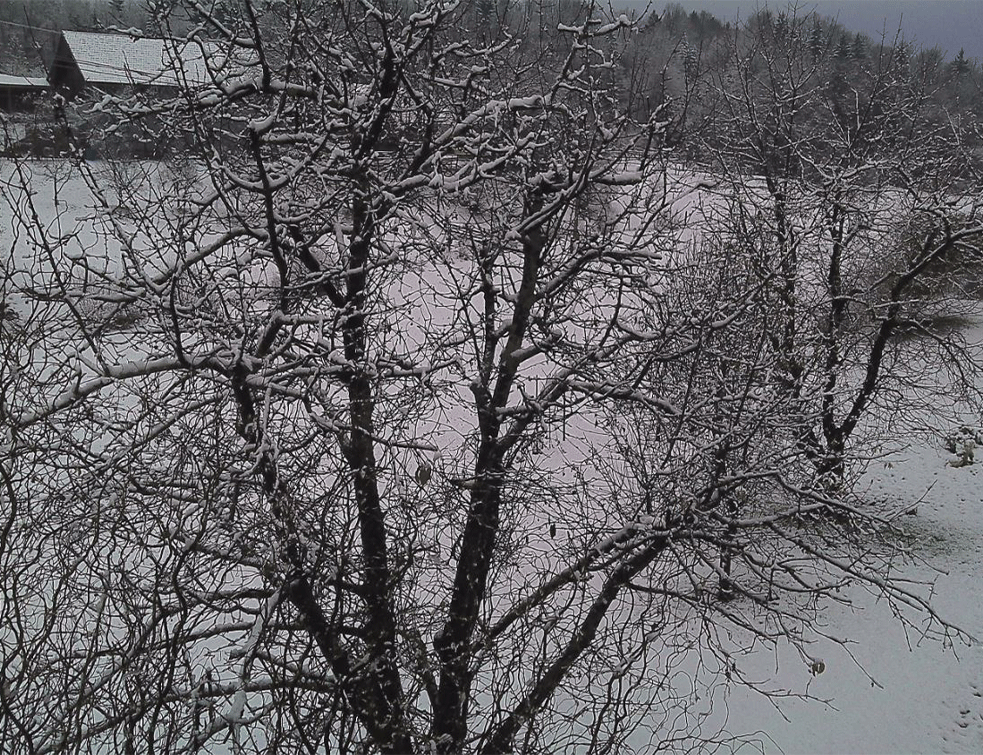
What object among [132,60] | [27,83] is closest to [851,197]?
[132,60]

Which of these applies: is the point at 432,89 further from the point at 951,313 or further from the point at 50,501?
the point at 951,313

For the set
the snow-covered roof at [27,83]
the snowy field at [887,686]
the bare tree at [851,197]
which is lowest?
the snowy field at [887,686]

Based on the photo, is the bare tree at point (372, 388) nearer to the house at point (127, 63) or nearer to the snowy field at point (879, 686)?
the house at point (127, 63)

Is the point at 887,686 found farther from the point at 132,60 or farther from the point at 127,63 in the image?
the point at 132,60

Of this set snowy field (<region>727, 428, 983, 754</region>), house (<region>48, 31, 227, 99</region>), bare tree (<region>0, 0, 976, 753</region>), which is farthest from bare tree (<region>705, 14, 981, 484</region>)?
house (<region>48, 31, 227, 99</region>)

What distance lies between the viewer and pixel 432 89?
6293 mm

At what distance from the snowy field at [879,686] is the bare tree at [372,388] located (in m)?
3.06

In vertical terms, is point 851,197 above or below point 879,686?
above

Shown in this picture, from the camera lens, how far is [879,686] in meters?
7.08

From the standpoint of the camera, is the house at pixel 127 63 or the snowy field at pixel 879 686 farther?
the snowy field at pixel 879 686

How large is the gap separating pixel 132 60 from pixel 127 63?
1.85m

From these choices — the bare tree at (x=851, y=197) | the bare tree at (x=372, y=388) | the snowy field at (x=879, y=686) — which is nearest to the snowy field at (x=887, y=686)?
the snowy field at (x=879, y=686)

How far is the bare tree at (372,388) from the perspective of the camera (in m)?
4.34

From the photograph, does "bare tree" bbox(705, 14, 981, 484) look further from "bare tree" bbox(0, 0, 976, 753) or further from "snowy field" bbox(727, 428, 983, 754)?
"bare tree" bbox(0, 0, 976, 753)
